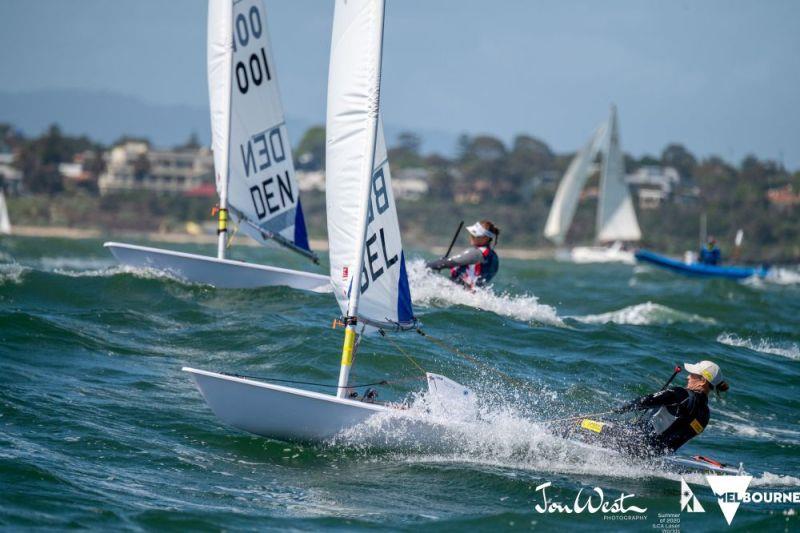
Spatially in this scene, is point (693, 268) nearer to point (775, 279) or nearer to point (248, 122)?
point (775, 279)

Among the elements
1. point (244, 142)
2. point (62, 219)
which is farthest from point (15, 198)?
point (244, 142)

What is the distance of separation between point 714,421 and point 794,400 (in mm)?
2135

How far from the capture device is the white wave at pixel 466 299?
53.1 ft

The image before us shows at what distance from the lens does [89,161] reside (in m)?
103

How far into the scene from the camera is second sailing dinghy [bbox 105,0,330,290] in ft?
53.6

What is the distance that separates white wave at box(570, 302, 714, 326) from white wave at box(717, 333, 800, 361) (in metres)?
1.36

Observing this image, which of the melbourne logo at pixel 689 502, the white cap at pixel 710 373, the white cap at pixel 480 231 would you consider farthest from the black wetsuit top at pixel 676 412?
the white cap at pixel 480 231

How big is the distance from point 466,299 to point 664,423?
6.99 metres

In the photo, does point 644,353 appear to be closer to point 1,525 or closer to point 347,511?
point 347,511

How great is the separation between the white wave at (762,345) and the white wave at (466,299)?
281cm

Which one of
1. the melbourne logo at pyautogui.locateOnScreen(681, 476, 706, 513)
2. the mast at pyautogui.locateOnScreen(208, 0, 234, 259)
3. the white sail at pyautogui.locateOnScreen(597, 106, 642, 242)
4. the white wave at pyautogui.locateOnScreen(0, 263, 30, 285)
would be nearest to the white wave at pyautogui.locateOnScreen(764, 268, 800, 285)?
the white sail at pyautogui.locateOnScreen(597, 106, 642, 242)

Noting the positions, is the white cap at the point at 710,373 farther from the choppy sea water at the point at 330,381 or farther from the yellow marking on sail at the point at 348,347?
the yellow marking on sail at the point at 348,347

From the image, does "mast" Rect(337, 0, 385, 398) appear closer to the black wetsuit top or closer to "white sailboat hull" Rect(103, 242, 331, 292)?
the black wetsuit top
